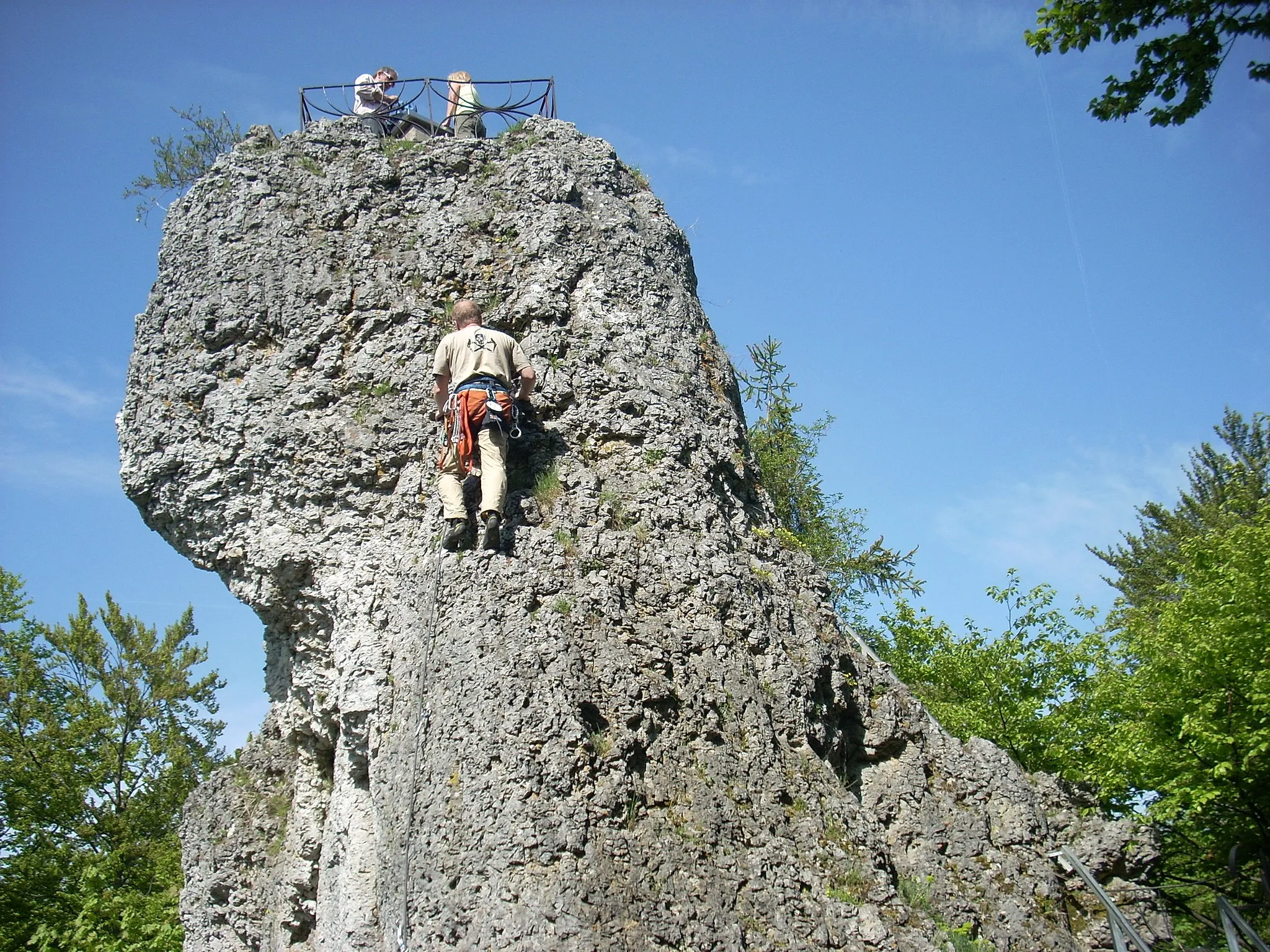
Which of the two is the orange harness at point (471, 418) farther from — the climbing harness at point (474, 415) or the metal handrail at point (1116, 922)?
the metal handrail at point (1116, 922)

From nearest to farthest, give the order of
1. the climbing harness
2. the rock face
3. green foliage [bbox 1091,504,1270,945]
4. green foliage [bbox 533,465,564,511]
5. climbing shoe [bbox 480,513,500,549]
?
the rock face → climbing shoe [bbox 480,513,500,549] → the climbing harness → green foliage [bbox 533,465,564,511] → green foliage [bbox 1091,504,1270,945]

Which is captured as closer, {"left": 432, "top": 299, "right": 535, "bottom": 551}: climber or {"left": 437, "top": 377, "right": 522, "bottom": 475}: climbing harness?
{"left": 432, "top": 299, "right": 535, "bottom": 551}: climber

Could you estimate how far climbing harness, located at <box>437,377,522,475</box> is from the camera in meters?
7.73

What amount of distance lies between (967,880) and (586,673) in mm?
3106

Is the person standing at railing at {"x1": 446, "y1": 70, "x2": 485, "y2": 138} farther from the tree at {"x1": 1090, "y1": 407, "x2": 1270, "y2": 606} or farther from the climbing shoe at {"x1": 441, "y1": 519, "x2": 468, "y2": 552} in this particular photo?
the tree at {"x1": 1090, "y1": 407, "x2": 1270, "y2": 606}

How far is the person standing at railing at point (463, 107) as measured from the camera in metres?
12.5

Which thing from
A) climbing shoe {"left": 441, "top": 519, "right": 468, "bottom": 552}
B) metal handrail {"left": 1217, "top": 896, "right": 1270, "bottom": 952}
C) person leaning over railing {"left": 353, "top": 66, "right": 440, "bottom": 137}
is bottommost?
metal handrail {"left": 1217, "top": 896, "right": 1270, "bottom": 952}

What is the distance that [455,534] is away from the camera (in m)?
7.70

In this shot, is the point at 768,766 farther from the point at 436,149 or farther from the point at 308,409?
the point at 436,149

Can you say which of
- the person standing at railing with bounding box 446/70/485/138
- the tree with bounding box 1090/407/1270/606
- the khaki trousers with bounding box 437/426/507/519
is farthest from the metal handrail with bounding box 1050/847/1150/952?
the tree with bounding box 1090/407/1270/606

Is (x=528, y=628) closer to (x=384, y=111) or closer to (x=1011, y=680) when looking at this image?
(x=384, y=111)

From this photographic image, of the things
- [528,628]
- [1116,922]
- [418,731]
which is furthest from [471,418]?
[1116,922]

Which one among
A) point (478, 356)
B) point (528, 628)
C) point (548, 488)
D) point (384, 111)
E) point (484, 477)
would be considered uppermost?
point (384, 111)

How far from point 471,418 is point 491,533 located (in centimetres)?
94
